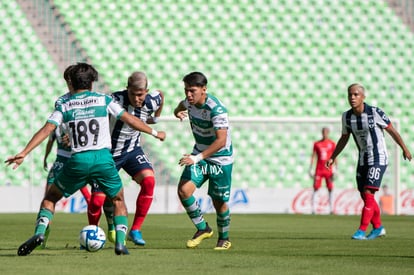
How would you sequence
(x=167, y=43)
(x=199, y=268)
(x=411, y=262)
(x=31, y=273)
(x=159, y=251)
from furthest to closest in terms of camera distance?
(x=167, y=43) → (x=159, y=251) → (x=411, y=262) → (x=199, y=268) → (x=31, y=273)

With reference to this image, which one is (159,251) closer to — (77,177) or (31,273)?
(77,177)

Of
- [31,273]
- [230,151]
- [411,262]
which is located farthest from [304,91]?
[31,273]

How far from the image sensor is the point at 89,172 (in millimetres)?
8414

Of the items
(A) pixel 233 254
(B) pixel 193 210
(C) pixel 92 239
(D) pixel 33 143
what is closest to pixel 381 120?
(B) pixel 193 210

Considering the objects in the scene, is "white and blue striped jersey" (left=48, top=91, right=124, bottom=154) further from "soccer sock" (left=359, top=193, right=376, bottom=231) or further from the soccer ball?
"soccer sock" (left=359, top=193, right=376, bottom=231)

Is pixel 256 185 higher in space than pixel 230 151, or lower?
lower

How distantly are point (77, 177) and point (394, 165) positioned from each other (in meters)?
15.4

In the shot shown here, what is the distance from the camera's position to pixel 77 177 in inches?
333

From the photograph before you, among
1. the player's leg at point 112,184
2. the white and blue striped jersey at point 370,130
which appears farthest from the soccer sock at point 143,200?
the white and blue striped jersey at point 370,130

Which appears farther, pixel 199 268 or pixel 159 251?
pixel 159 251

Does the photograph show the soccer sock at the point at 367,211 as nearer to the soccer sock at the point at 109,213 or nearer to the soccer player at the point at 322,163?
the soccer sock at the point at 109,213

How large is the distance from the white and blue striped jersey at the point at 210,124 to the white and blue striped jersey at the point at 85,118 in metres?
1.50

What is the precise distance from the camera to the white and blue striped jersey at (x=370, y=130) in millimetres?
12133

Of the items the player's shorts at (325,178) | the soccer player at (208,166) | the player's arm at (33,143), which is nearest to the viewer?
the player's arm at (33,143)
